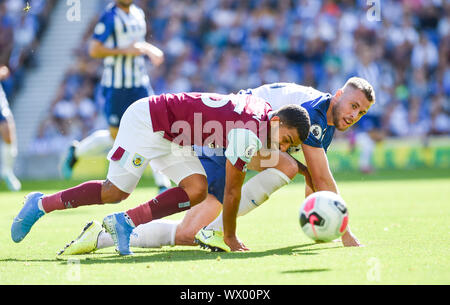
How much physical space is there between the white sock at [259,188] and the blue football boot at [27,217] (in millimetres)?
1377

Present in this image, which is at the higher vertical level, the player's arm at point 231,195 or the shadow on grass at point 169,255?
the player's arm at point 231,195

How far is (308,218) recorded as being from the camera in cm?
534

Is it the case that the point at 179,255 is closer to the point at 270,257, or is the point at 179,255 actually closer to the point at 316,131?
the point at 270,257

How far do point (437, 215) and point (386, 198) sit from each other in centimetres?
242

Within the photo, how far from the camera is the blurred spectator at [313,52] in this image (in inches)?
717

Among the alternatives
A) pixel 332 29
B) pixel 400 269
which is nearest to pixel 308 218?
pixel 400 269

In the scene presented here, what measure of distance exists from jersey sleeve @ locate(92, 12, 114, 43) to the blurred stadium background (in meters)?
7.80

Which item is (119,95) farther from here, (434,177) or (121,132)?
(434,177)

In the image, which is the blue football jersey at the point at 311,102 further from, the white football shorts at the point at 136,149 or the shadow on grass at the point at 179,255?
the white football shorts at the point at 136,149

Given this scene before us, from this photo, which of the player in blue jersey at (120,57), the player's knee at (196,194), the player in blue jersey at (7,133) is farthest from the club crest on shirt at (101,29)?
the player's knee at (196,194)

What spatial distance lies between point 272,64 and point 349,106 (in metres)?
12.7

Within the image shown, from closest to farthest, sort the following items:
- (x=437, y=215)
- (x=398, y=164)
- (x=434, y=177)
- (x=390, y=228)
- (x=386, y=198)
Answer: (x=390, y=228)
(x=437, y=215)
(x=386, y=198)
(x=434, y=177)
(x=398, y=164)

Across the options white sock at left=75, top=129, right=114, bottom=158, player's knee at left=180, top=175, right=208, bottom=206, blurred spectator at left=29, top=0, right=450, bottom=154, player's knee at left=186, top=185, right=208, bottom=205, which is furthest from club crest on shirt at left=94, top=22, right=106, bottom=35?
blurred spectator at left=29, top=0, right=450, bottom=154

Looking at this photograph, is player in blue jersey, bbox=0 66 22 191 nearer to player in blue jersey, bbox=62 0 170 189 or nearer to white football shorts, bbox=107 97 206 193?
player in blue jersey, bbox=62 0 170 189
